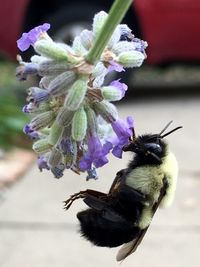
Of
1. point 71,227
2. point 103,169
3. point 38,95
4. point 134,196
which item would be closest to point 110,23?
point 38,95

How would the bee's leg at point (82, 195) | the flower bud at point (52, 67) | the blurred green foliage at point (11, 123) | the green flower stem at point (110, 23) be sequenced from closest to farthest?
the green flower stem at point (110, 23)
the flower bud at point (52, 67)
the bee's leg at point (82, 195)
the blurred green foliage at point (11, 123)

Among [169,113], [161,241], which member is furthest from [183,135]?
[161,241]

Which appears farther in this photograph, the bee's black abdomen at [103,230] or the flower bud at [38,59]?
the bee's black abdomen at [103,230]

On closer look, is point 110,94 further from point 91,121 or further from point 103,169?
point 103,169

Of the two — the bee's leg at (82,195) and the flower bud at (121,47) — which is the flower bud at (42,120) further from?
the bee's leg at (82,195)

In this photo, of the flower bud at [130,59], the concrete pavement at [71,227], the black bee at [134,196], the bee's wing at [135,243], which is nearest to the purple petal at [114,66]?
the flower bud at [130,59]

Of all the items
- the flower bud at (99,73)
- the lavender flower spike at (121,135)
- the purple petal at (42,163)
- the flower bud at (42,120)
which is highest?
the flower bud at (99,73)

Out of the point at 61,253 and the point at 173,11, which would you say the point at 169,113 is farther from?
the point at 61,253
